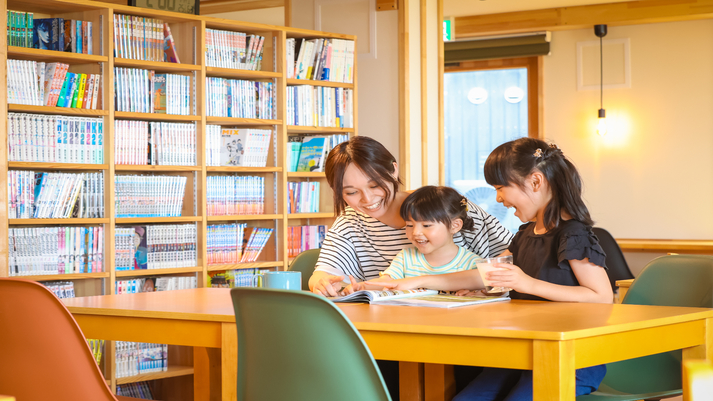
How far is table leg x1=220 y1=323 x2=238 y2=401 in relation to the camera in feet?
5.16

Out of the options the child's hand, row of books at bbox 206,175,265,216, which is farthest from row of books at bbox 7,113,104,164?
the child's hand

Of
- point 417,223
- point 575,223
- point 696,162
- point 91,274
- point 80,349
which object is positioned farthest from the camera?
point 696,162

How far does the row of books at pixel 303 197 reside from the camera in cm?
423

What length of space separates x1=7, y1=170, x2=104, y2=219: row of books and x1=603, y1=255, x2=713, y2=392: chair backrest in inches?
103

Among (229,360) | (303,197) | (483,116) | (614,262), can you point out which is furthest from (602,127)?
(229,360)

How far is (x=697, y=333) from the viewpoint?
155 cm

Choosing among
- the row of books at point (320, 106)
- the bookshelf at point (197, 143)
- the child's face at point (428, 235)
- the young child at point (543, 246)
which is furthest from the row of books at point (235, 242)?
the young child at point (543, 246)

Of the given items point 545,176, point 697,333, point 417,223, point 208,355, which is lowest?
point 208,355

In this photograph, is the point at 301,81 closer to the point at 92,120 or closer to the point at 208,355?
the point at 92,120

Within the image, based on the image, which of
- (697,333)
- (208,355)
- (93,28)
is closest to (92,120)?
(93,28)

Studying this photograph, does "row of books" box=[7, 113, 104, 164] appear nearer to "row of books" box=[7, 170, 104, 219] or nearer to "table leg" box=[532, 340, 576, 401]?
"row of books" box=[7, 170, 104, 219]

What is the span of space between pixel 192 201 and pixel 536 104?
12.8 feet

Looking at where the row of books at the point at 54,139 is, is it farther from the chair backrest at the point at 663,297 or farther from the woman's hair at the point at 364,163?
the chair backrest at the point at 663,297

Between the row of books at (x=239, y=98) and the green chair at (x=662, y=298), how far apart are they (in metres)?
2.58
